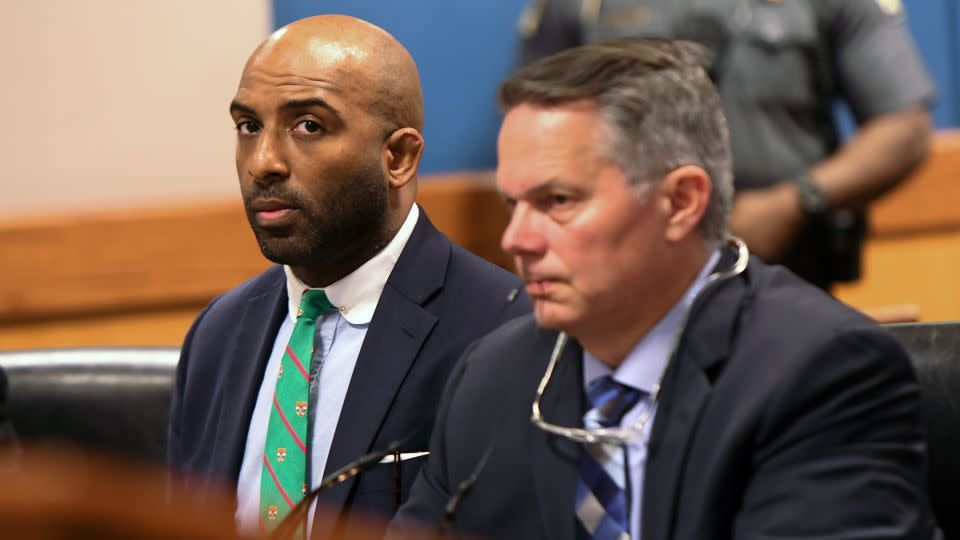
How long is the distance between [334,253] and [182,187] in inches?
90.3

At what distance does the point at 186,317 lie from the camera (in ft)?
12.8

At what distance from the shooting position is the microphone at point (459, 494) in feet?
4.39

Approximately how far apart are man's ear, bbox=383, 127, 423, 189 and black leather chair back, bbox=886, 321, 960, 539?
69 centimetres

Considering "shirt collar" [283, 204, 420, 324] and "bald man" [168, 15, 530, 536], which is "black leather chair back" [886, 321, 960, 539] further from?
"shirt collar" [283, 204, 420, 324]

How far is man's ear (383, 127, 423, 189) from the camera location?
1794mm

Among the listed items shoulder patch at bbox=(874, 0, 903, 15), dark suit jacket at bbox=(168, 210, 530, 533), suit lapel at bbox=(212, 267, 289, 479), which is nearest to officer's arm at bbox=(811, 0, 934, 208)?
shoulder patch at bbox=(874, 0, 903, 15)

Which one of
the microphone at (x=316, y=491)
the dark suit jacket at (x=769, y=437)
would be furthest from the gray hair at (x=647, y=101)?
the microphone at (x=316, y=491)

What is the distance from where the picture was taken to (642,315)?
1361 mm

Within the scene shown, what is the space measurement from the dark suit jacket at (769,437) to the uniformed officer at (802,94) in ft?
5.07

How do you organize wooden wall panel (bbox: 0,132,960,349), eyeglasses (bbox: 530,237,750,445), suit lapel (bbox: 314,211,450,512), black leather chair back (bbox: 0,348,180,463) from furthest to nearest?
wooden wall panel (bbox: 0,132,960,349), black leather chair back (bbox: 0,348,180,463), suit lapel (bbox: 314,211,450,512), eyeglasses (bbox: 530,237,750,445)

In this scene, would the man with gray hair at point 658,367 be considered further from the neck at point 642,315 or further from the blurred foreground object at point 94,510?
the blurred foreground object at point 94,510

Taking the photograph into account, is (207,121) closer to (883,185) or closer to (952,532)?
(883,185)

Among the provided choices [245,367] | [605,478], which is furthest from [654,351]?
[245,367]

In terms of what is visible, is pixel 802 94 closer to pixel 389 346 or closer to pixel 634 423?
pixel 389 346
